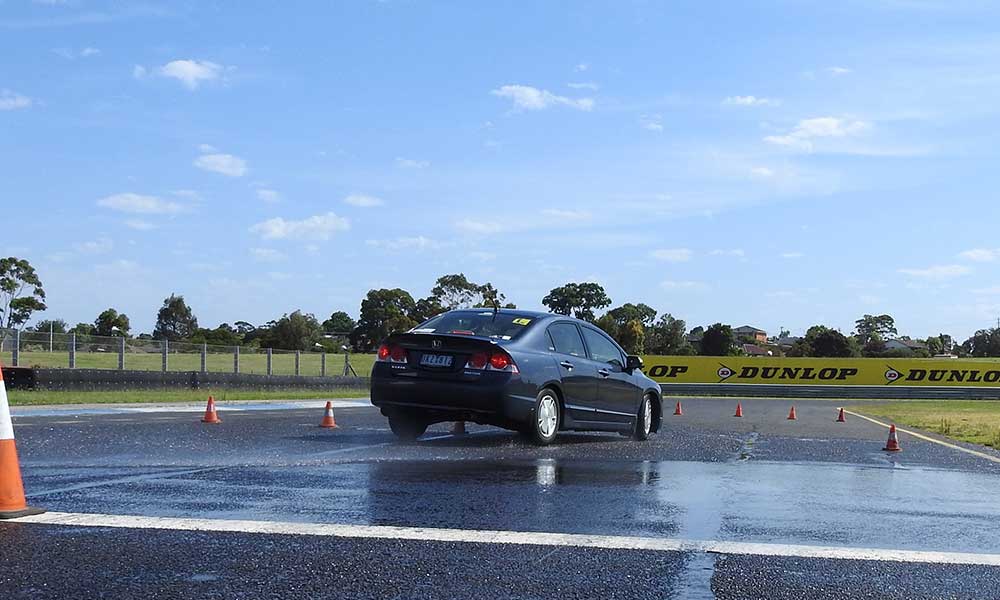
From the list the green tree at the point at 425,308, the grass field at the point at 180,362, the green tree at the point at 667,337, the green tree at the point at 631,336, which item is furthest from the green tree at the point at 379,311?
the grass field at the point at 180,362

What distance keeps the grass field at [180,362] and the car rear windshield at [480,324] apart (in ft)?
58.7

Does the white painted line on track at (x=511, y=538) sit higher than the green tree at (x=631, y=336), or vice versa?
the green tree at (x=631, y=336)

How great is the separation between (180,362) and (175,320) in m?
81.1

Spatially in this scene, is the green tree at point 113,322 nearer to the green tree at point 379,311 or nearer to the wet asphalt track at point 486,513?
the green tree at point 379,311

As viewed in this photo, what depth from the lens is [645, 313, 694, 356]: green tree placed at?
132 meters

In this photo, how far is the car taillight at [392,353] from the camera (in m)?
12.0

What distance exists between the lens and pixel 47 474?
27.1ft

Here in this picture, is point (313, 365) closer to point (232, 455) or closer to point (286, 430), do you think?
point (286, 430)

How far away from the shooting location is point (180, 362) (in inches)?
1278

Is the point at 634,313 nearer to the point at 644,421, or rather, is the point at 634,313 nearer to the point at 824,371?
the point at 824,371

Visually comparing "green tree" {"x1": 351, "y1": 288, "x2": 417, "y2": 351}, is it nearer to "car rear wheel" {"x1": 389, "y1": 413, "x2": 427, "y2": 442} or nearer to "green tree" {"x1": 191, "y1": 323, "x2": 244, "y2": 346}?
"green tree" {"x1": 191, "y1": 323, "x2": 244, "y2": 346}

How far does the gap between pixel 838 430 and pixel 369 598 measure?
1533 centimetres

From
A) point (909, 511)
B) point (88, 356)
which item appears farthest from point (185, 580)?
point (88, 356)

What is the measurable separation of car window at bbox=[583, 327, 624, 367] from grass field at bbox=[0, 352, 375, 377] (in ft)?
59.2
